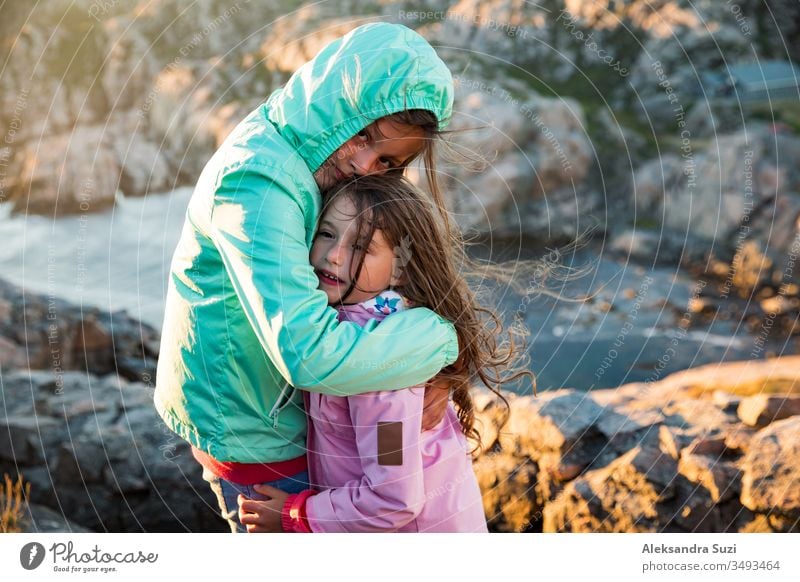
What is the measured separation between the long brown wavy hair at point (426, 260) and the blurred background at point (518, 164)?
7.59 ft

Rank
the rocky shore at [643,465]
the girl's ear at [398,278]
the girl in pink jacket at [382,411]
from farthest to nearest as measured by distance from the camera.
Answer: the rocky shore at [643,465] → the girl's ear at [398,278] → the girl in pink jacket at [382,411]

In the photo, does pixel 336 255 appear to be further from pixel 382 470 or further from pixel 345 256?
pixel 382 470

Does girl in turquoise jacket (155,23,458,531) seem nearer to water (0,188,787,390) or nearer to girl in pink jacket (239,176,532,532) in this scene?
girl in pink jacket (239,176,532,532)

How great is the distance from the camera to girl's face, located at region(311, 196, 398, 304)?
5.48ft

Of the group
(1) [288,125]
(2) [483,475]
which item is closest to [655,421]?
(2) [483,475]

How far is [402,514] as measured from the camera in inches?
67.3

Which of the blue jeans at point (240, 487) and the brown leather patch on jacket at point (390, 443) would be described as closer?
the brown leather patch on jacket at point (390, 443)

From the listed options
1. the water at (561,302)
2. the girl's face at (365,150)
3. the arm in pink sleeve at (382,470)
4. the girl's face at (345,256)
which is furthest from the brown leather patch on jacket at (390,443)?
the water at (561,302)

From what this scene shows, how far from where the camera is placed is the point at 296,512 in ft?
5.63

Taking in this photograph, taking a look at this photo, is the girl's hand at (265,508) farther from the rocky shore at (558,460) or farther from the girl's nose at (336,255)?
the rocky shore at (558,460)

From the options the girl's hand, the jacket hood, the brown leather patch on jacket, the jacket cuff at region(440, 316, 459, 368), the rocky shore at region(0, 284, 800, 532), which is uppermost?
the jacket hood

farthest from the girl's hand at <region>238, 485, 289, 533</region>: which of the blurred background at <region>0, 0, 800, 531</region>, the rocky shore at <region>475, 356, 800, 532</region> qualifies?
the blurred background at <region>0, 0, 800, 531</region>

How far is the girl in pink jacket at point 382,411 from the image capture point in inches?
64.4

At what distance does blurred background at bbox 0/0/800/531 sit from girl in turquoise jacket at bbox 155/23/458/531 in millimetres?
2237
